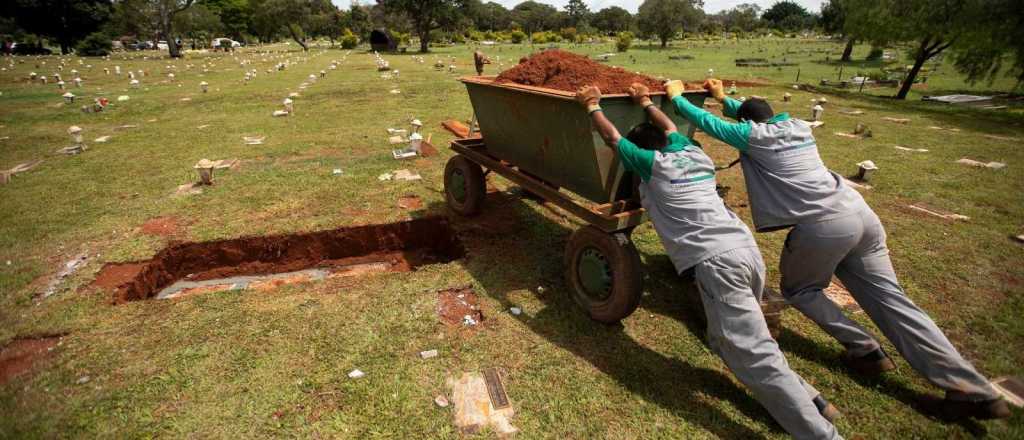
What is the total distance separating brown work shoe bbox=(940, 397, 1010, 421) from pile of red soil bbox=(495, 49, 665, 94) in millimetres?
2578

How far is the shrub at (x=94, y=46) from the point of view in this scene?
31672mm

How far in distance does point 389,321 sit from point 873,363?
323cm

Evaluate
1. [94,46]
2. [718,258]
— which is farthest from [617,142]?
[94,46]

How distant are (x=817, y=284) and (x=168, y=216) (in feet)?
20.4

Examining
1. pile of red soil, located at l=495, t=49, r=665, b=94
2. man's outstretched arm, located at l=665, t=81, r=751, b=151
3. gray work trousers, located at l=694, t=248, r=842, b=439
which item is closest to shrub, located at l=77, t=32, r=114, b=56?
pile of red soil, located at l=495, t=49, r=665, b=94

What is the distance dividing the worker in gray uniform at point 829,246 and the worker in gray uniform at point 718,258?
462mm

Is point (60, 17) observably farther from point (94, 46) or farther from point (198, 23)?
point (198, 23)

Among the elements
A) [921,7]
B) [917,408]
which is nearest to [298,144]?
[917,408]

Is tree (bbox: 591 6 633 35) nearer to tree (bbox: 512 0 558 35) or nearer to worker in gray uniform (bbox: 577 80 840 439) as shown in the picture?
tree (bbox: 512 0 558 35)

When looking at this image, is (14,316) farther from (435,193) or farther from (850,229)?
(850,229)

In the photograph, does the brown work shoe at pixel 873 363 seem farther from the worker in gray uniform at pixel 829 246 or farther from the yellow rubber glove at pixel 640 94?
the yellow rubber glove at pixel 640 94

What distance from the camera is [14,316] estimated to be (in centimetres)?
328

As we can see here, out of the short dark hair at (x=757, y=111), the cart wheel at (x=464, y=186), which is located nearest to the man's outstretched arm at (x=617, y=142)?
the short dark hair at (x=757, y=111)

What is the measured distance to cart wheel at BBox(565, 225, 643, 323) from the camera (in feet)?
9.65
